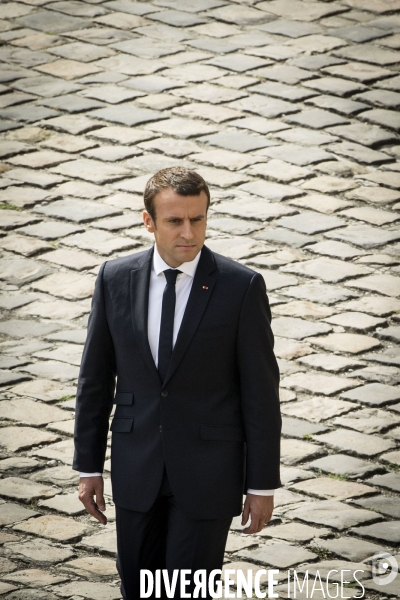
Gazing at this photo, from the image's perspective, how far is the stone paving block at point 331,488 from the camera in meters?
4.97

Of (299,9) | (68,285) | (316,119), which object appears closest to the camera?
(68,285)

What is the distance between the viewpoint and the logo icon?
430cm

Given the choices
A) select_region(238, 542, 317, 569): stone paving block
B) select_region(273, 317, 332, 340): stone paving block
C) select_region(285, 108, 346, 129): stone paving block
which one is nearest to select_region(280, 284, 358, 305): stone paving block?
select_region(273, 317, 332, 340): stone paving block

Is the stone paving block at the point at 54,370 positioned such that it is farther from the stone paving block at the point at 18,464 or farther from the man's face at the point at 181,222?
the man's face at the point at 181,222

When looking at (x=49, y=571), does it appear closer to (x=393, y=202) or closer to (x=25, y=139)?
(x=393, y=202)

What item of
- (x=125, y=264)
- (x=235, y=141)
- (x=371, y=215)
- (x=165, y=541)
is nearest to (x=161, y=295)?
(x=125, y=264)

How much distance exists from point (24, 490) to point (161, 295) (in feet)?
6.00

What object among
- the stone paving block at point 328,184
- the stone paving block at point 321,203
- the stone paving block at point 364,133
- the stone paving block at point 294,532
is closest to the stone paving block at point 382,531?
the stone paving block at point 294,532

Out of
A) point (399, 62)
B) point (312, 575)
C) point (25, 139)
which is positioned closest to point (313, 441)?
point (312, 575)

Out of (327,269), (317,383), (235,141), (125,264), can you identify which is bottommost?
(317,383)

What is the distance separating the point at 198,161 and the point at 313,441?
3321 millimetres

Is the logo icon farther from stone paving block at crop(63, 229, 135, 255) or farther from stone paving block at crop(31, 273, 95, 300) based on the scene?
stone paving block at crop(63, 229, 135, 255)

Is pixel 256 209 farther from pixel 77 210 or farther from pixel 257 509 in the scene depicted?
pixel 257 509

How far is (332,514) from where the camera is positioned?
4.82m
